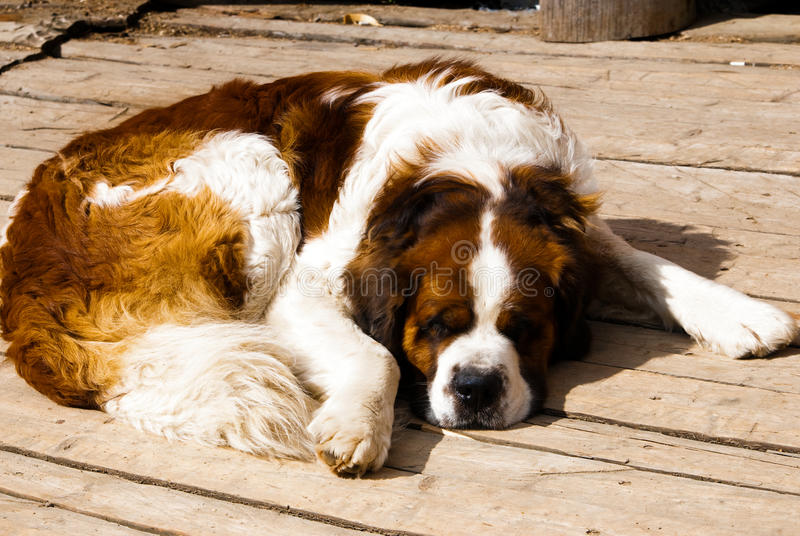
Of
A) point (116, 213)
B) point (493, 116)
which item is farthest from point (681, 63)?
point (116, 213)

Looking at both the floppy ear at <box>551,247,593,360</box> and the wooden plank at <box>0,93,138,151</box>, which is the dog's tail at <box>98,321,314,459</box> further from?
the wooden plank at <box>0,93,138,151</box>

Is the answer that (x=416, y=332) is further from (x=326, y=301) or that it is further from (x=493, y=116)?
(x=493, y=116)

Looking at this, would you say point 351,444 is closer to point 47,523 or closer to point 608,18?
point 47,523

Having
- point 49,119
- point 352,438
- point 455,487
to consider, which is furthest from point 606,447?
point 49,119

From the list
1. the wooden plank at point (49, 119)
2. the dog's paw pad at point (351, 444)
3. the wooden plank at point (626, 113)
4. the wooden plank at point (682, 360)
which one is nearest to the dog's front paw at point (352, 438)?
the dog's paw pad at point (351, 444)

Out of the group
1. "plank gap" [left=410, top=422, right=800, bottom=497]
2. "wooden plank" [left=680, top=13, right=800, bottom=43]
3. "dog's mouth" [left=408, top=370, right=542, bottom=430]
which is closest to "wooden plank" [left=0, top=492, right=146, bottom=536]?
"plank gap" [left=410, top=422, right=800, bottom=497]

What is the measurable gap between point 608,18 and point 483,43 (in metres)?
0.81

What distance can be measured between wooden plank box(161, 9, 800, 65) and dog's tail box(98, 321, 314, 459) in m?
3.64

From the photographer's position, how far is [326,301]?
3.27m

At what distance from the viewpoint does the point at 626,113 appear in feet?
17.2

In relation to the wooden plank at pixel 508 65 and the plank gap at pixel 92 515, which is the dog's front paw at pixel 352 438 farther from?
the wooden plank at pixel 508 65

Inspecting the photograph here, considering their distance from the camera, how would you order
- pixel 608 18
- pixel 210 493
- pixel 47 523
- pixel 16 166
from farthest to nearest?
1. pixel 608 18
2. pixel 16 166
3. pixel 210 493
4. pixel 47 523

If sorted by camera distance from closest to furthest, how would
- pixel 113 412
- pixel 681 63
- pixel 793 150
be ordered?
pixel 113 412 → pixel 793 150 → pixel 681 63

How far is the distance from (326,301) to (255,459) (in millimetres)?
665
